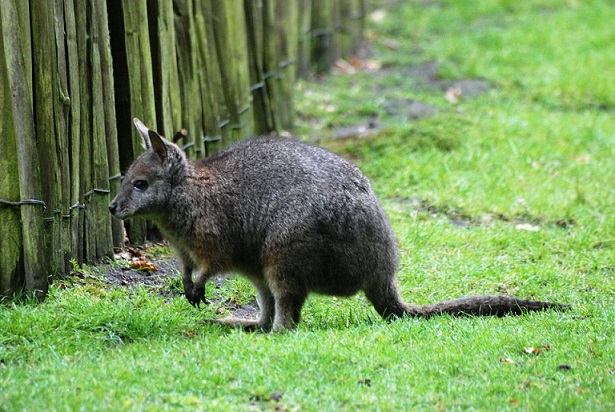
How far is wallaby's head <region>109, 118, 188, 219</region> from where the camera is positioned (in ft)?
20.1

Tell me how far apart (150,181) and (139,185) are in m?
0.07

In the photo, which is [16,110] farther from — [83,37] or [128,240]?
[128,240]

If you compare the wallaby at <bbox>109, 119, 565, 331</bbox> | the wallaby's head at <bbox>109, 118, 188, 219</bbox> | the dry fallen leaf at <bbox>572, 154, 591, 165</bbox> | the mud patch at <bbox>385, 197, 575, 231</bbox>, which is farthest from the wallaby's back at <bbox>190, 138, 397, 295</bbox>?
the dry fallen leaf at <bbox>572, 154, 591, 165</bbox>

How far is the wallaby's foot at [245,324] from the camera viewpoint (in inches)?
242

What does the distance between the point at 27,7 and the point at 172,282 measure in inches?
84.2

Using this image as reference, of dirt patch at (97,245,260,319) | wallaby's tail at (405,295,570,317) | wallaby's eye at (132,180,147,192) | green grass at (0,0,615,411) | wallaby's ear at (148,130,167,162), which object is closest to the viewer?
green grass at (0,0,615,411)

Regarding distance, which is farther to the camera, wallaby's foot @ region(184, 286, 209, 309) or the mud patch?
the mud patch

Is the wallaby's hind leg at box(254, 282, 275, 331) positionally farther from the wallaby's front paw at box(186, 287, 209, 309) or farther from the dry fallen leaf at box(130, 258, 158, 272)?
the dry fallen leaf at box(130, 258, 158, 272)

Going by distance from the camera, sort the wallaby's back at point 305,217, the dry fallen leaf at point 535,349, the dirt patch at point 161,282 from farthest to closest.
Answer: the dirt patch at point 161,282
the wallaby's back at point 305,217
the dry fallen leaf at point 535,349

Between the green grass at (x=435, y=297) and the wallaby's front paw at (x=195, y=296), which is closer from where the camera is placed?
the green grass at (x=435, y=297)

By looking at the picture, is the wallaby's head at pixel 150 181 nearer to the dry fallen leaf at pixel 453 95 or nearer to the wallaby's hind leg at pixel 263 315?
the wallaby's hind leg at pixel 263 315

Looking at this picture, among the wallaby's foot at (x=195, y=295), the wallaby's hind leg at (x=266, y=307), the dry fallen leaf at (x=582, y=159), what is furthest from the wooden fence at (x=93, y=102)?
the dry fallen leaf at (x=582, y=159)

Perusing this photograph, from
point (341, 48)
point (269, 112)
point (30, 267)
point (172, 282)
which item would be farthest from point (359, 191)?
point (341, 48)

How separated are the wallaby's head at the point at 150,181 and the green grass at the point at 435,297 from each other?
1.97 feet
